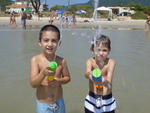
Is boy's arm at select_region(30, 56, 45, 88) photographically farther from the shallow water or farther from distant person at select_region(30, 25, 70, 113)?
the shallow water

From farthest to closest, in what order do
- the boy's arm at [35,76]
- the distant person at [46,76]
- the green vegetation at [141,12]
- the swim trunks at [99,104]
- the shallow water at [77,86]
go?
the green vegetation at [141,12] < the shallow water at [77,86] < the swim trunks at [99,104] < the distant person at [46,76] < the boy's arm at [35,76]

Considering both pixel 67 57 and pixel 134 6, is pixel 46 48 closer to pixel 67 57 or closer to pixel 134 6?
pixel 67 57

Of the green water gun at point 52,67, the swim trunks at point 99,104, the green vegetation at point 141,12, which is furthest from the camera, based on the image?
the green vegetation at point 141,12

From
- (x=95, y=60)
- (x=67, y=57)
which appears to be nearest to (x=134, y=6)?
(x=67, y=57)

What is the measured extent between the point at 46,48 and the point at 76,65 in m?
3.65

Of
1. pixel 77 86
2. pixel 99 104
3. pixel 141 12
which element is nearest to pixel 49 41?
pixel 99 104

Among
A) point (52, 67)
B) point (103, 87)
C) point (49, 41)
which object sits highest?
point (49, 41)

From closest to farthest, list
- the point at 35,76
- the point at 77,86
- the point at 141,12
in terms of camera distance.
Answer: the point at 35,76 → the point at 77,86 → the point at 141,12

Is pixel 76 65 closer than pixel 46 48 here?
No

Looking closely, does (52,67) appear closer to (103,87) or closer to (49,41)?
(49,41)

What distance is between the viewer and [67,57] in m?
7.05

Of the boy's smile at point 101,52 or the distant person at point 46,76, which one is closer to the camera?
the distant person at point 46,76

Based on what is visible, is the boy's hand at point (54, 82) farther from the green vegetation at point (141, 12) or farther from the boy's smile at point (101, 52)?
the green vegetation at point (141, 12)

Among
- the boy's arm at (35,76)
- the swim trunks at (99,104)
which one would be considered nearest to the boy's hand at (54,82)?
the boy's arm at (35,76)
